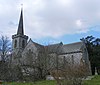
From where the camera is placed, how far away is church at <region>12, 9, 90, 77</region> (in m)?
41.6

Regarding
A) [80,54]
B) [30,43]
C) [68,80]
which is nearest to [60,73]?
[68,80]

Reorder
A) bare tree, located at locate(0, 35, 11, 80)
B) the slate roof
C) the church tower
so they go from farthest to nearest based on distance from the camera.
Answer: the church tower → the slate roof → bare tree, located at locate(0, 35, 11, 80)

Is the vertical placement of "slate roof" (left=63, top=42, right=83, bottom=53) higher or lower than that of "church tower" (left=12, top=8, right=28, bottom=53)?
lower

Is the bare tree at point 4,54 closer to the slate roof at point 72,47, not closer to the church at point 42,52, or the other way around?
the church at point 42,52

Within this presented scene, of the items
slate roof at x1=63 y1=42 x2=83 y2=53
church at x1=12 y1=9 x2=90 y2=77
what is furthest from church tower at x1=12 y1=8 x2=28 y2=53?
slate roof at x1=63 y1=42 x2=83 y2=53

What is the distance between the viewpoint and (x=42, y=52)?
4294 centimetres

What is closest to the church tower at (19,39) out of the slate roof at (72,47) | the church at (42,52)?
the church at (42,52)

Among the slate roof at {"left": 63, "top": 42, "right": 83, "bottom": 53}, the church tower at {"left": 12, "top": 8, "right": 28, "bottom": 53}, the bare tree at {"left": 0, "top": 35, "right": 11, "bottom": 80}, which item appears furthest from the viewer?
the church tower at {"left": 12, "top": 8, "right": 28, "bottom": 53}

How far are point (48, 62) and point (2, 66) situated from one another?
33.0ft

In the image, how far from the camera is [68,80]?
797 inches

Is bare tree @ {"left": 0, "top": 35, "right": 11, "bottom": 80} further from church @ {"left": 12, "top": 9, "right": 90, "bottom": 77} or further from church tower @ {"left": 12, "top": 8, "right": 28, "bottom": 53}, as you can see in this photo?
church tower @ {"left": 12, "top": 8, "right": 28, "bottom": 53}

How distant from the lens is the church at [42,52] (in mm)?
41575

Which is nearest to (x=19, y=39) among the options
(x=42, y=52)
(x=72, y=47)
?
(x=72, y=47)

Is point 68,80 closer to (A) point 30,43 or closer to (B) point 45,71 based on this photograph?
(B) point 45,71
